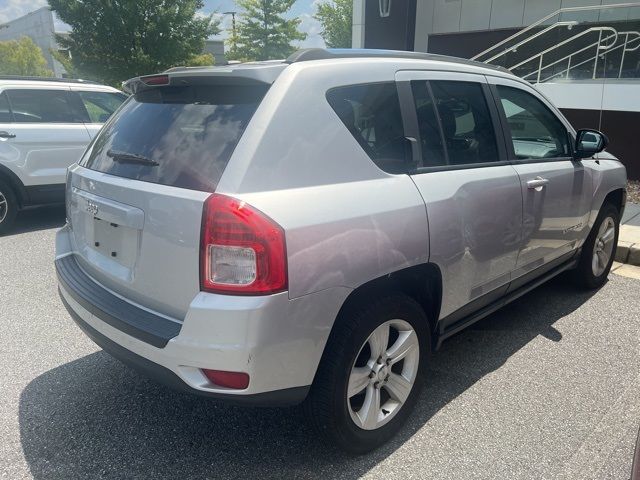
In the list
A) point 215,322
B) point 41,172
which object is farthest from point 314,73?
point 41,172

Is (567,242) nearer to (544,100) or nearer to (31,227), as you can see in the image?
(544,100)

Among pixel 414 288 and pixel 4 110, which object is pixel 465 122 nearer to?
pixel 414 288

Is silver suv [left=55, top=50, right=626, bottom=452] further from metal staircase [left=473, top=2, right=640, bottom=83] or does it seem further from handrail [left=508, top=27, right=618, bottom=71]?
handrail [left=508, top=27, right=618, bottom=71]

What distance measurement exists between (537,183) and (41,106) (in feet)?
20.3

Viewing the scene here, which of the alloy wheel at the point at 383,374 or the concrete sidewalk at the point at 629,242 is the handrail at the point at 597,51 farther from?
the alloy wheel at the point at 383,374

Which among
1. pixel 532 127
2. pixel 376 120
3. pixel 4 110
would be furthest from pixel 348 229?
pixel 4 110

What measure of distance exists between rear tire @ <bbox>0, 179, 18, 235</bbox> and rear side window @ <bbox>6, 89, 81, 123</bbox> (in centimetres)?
86

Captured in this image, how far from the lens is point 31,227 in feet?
22.4

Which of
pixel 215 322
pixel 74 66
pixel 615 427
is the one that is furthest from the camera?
pixel 74 66

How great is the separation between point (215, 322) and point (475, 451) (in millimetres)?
1506

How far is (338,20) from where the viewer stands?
46.3m

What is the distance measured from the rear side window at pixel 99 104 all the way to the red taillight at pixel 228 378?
20.1 feet

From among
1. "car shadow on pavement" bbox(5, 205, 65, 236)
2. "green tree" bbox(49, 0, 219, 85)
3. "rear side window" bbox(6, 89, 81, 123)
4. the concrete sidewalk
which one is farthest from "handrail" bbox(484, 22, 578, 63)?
"green tree" bbox(49, 0, 219, 85)

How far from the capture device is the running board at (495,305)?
116 inches
